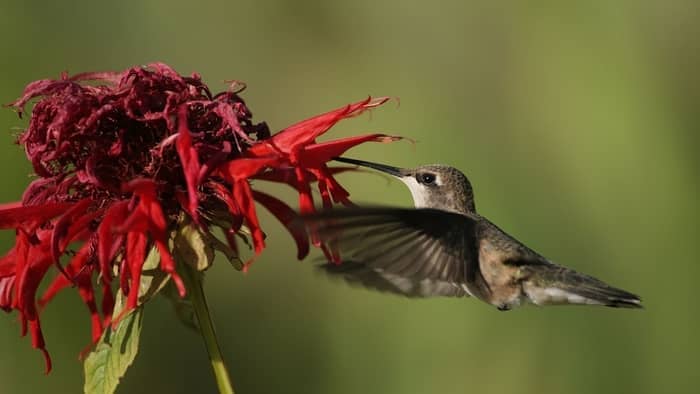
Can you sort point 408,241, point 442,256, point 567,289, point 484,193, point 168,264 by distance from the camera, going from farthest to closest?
1. point 484,193
2. point 567,289
3. point 442,256
4. point 408,241
5. point 168,264

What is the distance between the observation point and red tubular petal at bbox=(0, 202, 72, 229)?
1678 millimetres

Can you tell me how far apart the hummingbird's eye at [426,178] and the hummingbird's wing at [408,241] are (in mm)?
179

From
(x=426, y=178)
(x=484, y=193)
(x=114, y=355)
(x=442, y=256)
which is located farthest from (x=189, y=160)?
(x=484, y=193)

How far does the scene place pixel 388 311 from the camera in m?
3.33

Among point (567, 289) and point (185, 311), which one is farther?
point (567, 289)

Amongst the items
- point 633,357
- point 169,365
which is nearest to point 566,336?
point 633,357

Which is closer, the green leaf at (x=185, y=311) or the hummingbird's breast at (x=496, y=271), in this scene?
the green leaf at (x=185, y=311)

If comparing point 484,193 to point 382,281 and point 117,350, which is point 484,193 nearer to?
point 382,281

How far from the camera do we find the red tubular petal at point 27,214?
168cm

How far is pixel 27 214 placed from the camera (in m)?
1.69

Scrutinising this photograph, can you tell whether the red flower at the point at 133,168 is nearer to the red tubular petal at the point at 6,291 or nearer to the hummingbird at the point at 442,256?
the red tubular petal at the point at 6,291

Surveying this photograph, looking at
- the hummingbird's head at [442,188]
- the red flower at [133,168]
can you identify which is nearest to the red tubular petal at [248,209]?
the red flower at [133,168]

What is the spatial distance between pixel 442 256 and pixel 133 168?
661 mm

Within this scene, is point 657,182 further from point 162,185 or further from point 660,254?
point 162,185
